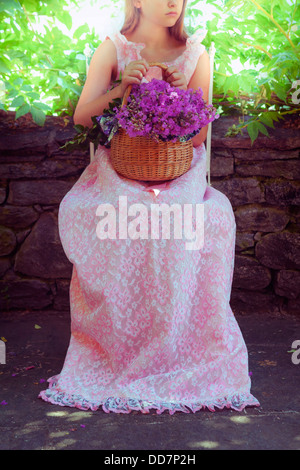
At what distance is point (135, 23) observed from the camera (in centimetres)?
243

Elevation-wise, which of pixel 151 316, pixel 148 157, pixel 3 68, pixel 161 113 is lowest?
pixel 151 316

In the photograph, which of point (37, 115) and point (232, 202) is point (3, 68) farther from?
point (232, 202)

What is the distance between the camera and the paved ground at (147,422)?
1.60m

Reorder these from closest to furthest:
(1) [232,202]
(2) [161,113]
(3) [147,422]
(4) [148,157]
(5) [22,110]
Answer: (3) [147,422] < (2) [161,113] < (4) [148,157] < (5) [22,110] < (1) [232,202]

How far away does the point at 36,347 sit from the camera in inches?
99.8

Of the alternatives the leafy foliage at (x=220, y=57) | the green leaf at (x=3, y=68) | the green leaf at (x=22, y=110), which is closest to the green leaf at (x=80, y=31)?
the leafy foliage at (x=220, y=57)

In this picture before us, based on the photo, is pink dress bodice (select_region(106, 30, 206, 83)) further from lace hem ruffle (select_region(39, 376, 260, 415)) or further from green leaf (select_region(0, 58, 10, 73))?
lace hem ruffle (select_region(39, 376, 260, 415))

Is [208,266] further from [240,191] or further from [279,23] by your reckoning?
[279,23]

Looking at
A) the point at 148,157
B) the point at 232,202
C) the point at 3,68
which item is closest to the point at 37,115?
the point at 3,68

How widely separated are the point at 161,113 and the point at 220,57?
3.65ft

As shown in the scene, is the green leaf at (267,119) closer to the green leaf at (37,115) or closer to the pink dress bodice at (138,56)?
the pink dress bodice at (138,56)

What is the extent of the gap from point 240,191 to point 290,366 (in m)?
1.06

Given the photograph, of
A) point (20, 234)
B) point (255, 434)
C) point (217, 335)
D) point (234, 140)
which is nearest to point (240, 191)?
point (234, 140)

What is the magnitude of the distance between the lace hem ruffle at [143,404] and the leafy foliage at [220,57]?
1.45 m
